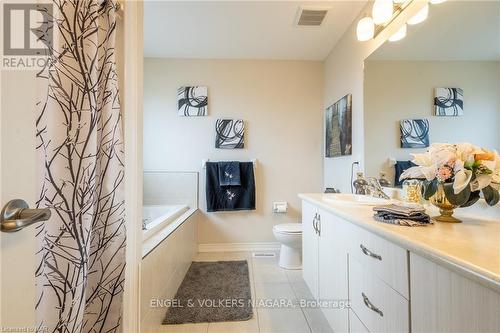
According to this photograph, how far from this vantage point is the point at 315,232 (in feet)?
5.64

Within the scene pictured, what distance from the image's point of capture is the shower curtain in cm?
78

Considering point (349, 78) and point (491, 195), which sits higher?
point (349, 78)

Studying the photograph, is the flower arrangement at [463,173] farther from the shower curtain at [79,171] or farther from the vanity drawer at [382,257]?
the shower curtain at [79,171]

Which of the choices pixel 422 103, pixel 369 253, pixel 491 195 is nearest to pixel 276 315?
pixel 369 253

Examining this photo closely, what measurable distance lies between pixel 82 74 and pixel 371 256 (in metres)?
1.32

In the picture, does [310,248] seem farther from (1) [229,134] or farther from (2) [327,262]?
(1) [229,134]

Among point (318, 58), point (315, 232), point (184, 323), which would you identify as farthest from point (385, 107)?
point (184, 323)

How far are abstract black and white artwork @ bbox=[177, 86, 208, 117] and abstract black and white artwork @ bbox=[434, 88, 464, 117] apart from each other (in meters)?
2.26

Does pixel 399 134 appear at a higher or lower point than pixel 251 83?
lower

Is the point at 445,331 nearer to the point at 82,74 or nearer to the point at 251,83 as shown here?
the point at 82,74

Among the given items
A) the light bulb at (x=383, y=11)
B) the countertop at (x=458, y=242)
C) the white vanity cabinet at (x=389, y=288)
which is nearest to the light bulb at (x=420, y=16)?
the light bulb at (x=383, y=11)

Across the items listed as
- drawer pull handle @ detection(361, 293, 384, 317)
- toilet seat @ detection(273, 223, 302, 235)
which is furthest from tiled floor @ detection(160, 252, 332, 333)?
drawer pull handle @ detection(361, 293, 384, 317)

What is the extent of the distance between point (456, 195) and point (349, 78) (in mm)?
1609

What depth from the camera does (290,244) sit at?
7.93ft
